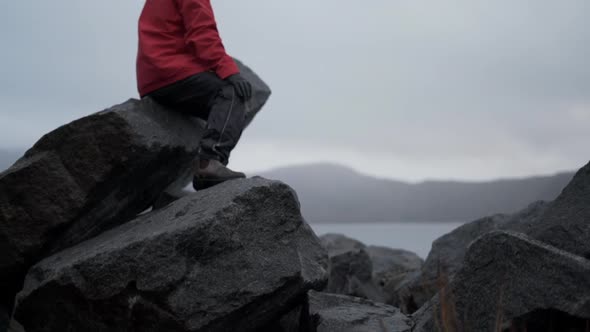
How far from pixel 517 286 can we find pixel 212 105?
274 centimetres

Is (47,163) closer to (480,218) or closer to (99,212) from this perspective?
(99,212)

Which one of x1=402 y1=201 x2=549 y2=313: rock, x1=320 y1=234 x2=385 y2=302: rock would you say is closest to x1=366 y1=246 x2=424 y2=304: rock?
x1=320 y1=234 x2=385 y2=302: rock

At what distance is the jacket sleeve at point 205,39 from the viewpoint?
5090mm

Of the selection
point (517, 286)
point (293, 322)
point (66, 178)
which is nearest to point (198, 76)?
point (66, 178)

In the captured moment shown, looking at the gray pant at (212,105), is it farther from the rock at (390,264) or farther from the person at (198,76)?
the rock at (390,264)

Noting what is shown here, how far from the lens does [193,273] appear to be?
382cm

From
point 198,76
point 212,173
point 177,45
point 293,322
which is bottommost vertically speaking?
point 293,322

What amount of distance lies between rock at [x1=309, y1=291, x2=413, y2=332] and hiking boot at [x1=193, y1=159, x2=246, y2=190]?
120 cm

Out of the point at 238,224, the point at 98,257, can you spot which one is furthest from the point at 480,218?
the point at 98,257

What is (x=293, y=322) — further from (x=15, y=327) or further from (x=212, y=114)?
(x=15, y=327)

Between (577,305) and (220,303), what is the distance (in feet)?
6.99

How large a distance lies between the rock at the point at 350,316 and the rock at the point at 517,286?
1.93ft

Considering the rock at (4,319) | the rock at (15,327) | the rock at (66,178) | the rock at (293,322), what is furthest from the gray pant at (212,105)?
the rock at (4,319)

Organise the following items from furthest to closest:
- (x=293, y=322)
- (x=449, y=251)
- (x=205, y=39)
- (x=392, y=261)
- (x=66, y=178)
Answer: (x=392, y=261) < (x=449, y=251) < (x=205, y=39) < (x=293, y=322) < (x=66, y=178)
